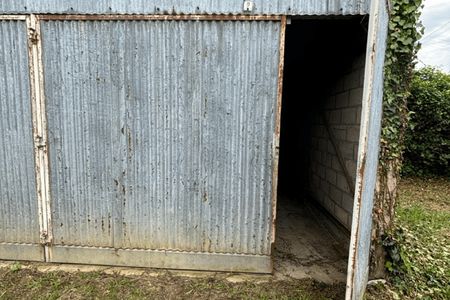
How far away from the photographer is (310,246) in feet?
12.5

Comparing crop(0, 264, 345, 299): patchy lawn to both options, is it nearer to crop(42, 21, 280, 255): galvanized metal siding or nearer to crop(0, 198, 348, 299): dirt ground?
crop(0, 198, 348, 299): dirt ground

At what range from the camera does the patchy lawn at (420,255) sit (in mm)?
2969

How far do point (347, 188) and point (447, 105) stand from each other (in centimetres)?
593

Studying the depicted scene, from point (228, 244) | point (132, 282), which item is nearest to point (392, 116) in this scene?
point (228, 244)

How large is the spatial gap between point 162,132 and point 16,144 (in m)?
1.57

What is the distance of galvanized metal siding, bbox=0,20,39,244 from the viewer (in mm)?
3027

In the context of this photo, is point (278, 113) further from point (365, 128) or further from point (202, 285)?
point (202, 285)

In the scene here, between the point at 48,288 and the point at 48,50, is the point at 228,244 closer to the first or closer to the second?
the point at 48,288

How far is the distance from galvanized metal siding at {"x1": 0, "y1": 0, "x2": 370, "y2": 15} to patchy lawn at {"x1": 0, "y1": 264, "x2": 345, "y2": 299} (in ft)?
8.62

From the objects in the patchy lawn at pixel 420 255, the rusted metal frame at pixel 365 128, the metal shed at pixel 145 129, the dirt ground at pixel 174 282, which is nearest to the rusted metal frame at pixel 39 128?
the metal shed at pixel 145 129

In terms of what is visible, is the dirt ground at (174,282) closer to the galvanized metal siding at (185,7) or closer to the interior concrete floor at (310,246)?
the interior concrete floor at (310,246)

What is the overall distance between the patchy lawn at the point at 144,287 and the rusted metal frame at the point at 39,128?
1.25 feet

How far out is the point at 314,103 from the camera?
207 inches

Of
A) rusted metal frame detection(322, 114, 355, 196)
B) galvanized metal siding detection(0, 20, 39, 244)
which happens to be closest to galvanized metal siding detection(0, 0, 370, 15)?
galvanized metal siding detection(0, 20, 39, 244)
